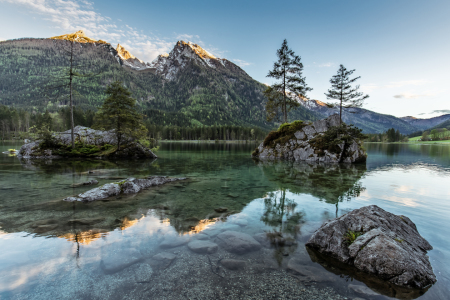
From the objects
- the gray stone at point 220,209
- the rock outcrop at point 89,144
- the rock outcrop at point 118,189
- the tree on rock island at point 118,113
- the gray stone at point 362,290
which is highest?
the tree on rock island at point 118,113

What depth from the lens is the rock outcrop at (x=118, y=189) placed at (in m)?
11.1

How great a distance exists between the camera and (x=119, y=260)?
5.55 meters

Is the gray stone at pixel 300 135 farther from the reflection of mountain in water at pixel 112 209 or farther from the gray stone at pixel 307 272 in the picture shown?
the gray stone at pixel 307 272

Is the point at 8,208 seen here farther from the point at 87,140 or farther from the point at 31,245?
the point at 87,140

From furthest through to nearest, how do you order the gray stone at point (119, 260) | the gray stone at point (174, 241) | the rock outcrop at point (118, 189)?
the rock outcrop at point (118, 189) → the gray stone at point (174, 241) → the gray stone at point (119, 260)

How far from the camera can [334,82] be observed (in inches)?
1596

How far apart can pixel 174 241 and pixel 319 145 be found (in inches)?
1350

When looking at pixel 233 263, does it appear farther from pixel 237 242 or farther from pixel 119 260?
pixel 119 260

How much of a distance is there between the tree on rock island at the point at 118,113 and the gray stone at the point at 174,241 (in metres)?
30.0

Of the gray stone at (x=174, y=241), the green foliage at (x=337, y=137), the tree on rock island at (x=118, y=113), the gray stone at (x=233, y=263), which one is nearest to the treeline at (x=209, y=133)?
the tree on rock island at (x=118, y=113)

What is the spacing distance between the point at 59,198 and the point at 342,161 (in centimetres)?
3730

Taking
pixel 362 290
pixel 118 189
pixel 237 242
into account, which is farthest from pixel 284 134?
pixel 362 290

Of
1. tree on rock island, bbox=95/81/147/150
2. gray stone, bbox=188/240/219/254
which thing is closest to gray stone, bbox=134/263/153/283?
gray stone, bbox=188/240/219/254

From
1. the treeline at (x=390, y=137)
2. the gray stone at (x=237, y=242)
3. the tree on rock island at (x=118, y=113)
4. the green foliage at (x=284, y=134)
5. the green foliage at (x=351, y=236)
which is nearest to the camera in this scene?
the green foliage at (x=351, y=236)
